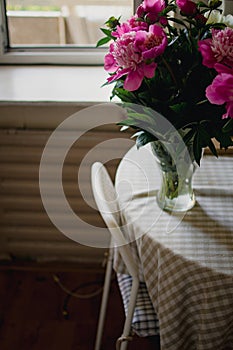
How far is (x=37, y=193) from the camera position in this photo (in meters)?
1.82

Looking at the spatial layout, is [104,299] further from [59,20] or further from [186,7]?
[59,20]

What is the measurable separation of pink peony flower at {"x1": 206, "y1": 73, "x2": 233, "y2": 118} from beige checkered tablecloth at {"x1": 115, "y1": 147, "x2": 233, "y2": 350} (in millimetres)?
314

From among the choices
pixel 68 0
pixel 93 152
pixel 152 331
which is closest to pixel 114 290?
pixel 93 152

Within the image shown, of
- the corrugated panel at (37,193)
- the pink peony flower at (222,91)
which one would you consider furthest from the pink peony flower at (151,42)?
the corrugated panel at (37,193)

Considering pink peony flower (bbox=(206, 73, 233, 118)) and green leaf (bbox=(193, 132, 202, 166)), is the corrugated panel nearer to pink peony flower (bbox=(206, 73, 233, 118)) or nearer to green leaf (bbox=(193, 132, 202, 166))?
green leaf (bbox=(193, 132, 202, 166))

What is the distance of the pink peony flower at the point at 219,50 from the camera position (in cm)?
92

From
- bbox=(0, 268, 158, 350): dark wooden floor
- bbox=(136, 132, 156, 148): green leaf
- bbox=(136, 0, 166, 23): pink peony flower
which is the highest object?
bbox=(136, 0, 166, 23): pink peony flower

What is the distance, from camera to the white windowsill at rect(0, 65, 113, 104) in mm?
1675

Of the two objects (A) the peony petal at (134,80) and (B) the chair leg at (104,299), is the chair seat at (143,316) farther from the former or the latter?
(A) the peony petal at (134,80)

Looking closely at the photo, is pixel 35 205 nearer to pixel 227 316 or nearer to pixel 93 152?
pixel 93 152

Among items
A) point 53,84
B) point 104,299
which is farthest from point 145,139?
point 53,84

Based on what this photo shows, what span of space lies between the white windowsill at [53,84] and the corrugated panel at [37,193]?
124 mm

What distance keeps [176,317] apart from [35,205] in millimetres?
920

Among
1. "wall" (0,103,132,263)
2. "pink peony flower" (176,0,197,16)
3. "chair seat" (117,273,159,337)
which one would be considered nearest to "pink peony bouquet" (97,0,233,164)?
"pink peony flower" (176,0,197,16)
